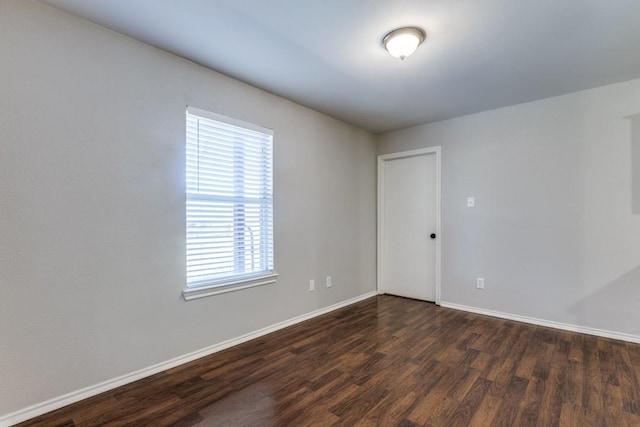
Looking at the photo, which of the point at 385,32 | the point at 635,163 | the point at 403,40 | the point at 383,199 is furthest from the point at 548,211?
the point at 385,32

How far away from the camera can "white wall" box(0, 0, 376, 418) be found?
5.66ft

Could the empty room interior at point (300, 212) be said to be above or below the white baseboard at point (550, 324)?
above

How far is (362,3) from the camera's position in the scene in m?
1.79

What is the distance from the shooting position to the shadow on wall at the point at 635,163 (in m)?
2.78

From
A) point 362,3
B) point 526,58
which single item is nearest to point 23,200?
point 362,3

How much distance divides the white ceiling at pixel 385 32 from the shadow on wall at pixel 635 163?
0.44 metres

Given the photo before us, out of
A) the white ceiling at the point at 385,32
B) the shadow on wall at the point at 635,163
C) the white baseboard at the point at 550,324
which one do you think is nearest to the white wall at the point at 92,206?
the white ceiling at the point at 385,32

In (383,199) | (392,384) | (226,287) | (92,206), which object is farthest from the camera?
(383,199)

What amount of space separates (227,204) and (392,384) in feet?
6.45

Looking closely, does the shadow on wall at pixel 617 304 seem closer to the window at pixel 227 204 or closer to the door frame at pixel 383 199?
the door frame at pixel 383 199

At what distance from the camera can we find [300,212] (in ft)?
11.1

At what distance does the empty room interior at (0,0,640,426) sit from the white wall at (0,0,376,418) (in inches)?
0.5

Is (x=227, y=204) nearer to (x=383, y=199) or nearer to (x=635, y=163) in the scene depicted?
(x=383, y=199)

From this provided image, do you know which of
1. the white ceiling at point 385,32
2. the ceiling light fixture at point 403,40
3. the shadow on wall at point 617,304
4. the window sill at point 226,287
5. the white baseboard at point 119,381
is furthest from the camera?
the shadow on wall at point 617,304
